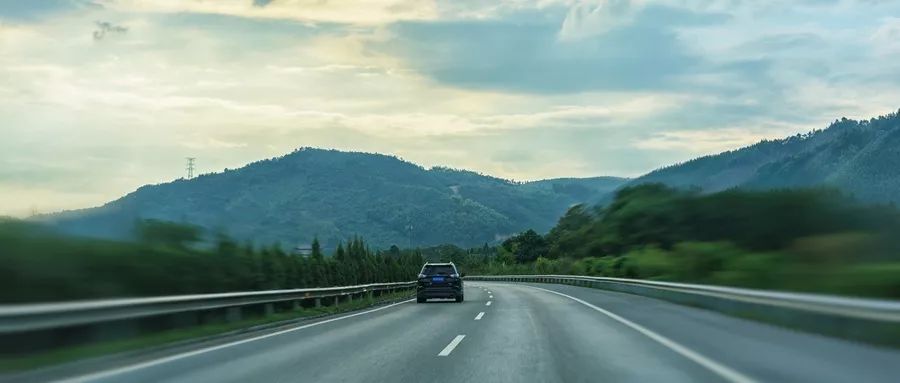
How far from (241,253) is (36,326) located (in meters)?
12.1

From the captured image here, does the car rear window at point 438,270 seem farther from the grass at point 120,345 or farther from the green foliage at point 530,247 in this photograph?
the green foliage at point 530,247

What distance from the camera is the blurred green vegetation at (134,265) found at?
12.0 meters

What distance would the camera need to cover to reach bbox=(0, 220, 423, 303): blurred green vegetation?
1198 cm

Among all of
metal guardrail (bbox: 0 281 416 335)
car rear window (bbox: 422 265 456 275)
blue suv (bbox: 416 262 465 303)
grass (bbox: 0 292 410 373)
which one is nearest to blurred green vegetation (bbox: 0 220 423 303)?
metal guardrail (bbox: 0 281 416 335)

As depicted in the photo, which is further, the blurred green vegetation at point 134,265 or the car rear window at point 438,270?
the car rear window at point 438,270

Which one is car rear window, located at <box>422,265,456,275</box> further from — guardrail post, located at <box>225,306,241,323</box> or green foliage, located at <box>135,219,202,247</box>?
green foliage, located at <box>135,219,202,247</box>

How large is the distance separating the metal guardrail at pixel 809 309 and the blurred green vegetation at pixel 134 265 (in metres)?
12.2

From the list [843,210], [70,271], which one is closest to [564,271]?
[843,210]

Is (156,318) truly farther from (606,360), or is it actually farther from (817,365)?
(817,365)

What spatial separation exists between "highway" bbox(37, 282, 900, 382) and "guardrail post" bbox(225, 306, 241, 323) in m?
1.90

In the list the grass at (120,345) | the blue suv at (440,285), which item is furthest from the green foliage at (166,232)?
the blue suv at (440,285)

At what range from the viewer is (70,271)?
43.1 feet

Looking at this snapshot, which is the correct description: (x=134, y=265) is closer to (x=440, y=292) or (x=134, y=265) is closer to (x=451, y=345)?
(x=451, y=345)

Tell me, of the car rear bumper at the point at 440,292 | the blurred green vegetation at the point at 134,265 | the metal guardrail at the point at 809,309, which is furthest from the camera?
the car rear bumper at the point at 440,292
